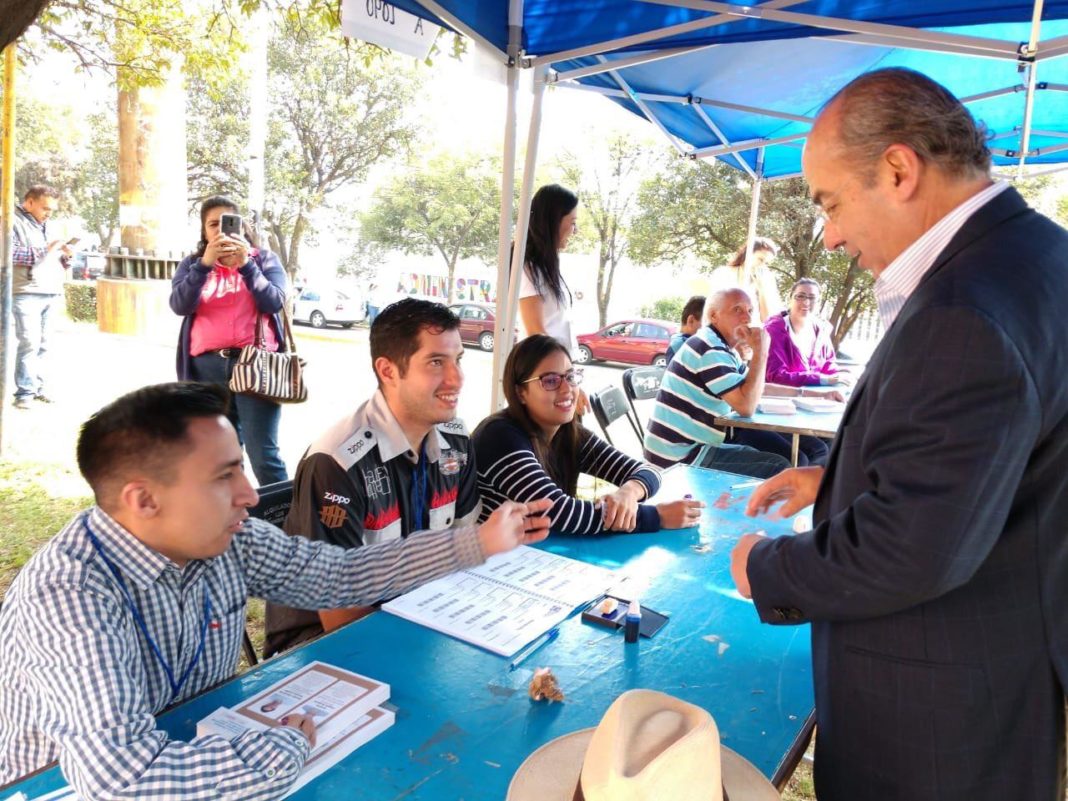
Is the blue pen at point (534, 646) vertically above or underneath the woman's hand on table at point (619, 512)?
underneath

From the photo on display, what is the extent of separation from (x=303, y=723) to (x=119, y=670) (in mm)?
308

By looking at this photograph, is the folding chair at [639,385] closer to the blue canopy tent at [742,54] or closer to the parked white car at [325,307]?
the blue canopy tent at [742,54]

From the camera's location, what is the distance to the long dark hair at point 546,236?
13.4ft

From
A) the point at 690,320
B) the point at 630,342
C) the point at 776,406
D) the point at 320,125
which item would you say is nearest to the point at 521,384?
the point at 776,406

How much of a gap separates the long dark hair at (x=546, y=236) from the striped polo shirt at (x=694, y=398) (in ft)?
3.18

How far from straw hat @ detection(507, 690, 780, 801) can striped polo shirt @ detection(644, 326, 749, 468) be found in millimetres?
3421

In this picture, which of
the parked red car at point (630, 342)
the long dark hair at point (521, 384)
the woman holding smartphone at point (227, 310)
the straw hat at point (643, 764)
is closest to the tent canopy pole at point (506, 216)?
the long dark hair at point (521, 384)

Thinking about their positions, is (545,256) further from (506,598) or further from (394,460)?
(506,598)

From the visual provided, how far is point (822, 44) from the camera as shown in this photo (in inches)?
210

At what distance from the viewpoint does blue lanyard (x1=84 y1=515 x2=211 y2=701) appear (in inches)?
54.1

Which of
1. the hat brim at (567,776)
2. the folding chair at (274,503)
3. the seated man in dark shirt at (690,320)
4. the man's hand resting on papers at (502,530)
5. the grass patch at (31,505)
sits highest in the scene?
the seated man in dark shirt at (690,320)

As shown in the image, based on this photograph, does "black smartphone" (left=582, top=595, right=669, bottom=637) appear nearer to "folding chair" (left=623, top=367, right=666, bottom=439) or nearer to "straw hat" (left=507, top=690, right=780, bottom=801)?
"straw hat" (left=507, top=690, right=780, bottom=801)

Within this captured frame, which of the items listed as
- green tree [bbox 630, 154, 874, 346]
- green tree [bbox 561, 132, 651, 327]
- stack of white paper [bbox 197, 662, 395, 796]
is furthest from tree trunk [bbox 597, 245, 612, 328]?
stack of white paper [bbox 197, 662, 395, 796]

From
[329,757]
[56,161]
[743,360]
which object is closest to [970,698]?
[329,757]
